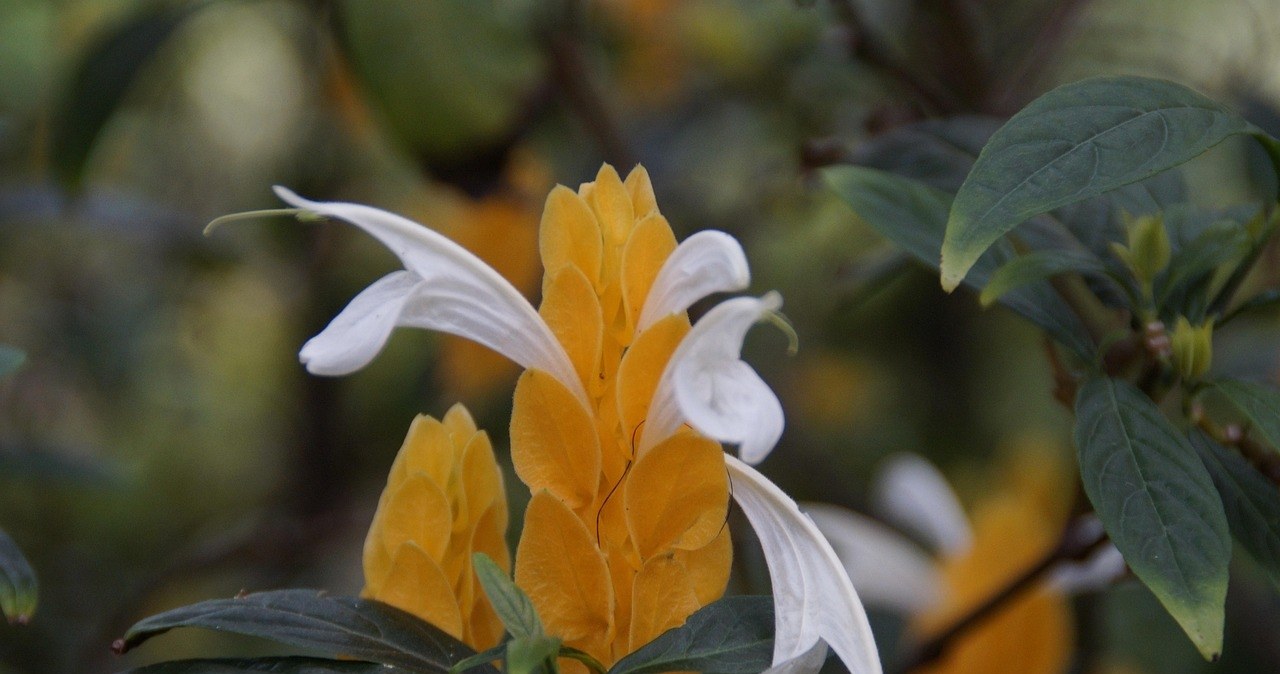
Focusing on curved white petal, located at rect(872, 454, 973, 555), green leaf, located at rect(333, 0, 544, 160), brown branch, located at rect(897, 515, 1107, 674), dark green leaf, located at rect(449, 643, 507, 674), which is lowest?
curved white petal, located at rect(872, 454, 973, 555)

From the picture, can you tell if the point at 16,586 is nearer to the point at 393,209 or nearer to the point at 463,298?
the point at 463,298

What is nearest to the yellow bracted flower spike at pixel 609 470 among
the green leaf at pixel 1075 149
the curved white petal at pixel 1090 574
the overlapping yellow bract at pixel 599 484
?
the overlapping yellow bract at pixel 599 484

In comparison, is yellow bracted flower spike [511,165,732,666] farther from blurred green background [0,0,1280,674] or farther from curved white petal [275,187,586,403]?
blurred green background [0,0,1280,674]

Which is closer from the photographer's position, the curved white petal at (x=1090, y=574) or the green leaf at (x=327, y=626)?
the green leaf at (x=327, y=626)

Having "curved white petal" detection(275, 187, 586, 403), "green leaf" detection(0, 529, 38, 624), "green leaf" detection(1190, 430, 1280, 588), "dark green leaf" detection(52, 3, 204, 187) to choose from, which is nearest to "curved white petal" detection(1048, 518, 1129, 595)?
"green leaf" detection(1190, 430, 1280, 588)

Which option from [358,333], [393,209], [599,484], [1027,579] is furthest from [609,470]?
[393,209]

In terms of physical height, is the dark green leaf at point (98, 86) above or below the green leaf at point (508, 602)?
above

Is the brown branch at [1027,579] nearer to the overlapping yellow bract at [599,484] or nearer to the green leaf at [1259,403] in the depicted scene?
the green leaf at [1259,403]
